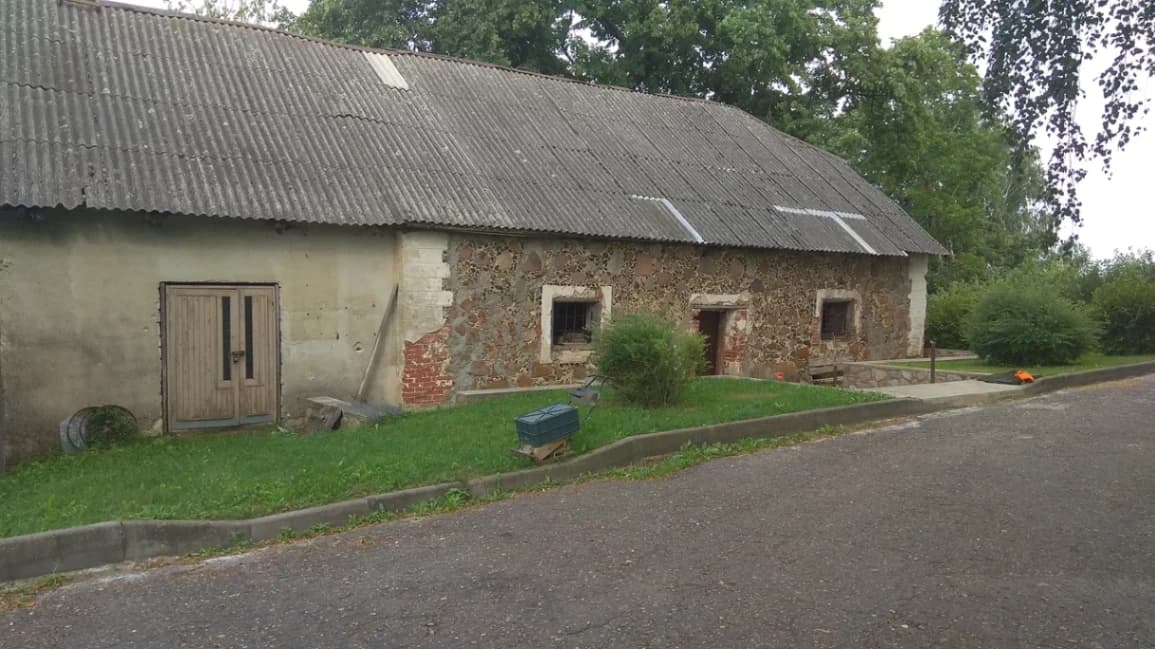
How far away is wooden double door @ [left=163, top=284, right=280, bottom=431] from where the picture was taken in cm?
1073

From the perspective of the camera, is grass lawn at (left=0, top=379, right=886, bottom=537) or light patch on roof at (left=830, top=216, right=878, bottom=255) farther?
light patch on roof at (left=830, top=216, right=878, bottom=255)

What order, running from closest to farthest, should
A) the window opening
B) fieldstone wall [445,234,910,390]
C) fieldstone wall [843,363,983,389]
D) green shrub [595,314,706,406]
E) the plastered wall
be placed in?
the plastered wall < green shrub [595,314,706,406] < fieldstone wall [445,234,910,390] < the window opening < fieldstone wall [843,363,983,389]

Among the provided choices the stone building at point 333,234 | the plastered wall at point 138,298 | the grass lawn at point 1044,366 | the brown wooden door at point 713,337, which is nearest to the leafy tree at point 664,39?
the stone building at point 333,234

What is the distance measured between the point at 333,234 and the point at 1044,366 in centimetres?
1371

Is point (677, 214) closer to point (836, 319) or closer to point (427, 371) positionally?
point (836, 319)

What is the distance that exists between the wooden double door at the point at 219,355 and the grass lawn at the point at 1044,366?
1234 centimetres

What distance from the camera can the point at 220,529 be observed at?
271 inches

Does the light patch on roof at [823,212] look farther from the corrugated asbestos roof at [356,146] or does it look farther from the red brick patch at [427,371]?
the red brick patch at [427,371]

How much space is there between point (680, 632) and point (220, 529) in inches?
160

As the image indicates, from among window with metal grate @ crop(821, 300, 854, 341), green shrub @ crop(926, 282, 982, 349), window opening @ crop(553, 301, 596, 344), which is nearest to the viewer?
window opening @ crop(553, 301, 596, 344)

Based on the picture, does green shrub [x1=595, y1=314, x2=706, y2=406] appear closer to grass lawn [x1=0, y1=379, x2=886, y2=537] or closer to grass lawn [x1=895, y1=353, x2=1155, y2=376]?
grass lawn [x1=0, y1=379, x2=886, y2=537]

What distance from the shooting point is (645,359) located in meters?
11.1

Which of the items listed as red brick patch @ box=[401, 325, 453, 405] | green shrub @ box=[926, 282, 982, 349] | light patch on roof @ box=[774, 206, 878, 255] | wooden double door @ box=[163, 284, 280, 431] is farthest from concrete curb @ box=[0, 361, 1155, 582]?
green shrub @ box=[926, 282, 982, 349]

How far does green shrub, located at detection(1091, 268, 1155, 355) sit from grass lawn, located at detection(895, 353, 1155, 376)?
85cm
